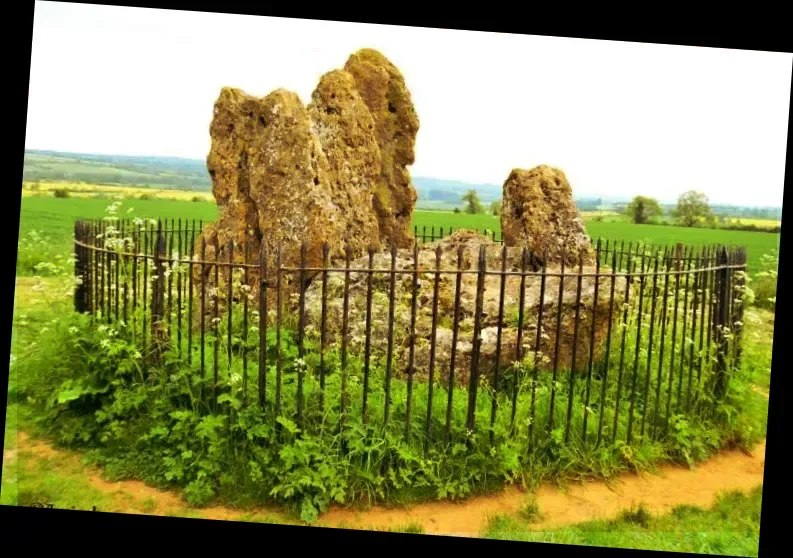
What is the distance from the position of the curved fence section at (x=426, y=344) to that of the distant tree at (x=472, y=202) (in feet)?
10.8

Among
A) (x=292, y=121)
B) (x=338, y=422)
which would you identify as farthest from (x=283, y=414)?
(x=292, y=121)

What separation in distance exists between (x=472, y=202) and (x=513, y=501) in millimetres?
7251

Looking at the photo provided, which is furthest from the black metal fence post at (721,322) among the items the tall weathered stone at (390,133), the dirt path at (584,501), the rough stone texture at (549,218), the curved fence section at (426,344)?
the tall weathered stone at (390,133)

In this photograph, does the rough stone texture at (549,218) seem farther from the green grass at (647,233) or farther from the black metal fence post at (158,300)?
the black metal fence post at (158,300)

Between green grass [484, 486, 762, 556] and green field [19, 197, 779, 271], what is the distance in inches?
103

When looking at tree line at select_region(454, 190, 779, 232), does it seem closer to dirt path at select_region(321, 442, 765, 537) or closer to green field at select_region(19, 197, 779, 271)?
green field at select_region(19, 197, 779, 271)

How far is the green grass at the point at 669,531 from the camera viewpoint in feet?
19.3

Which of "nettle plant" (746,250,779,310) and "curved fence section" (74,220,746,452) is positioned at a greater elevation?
"nettle plant" (746,250,779,310)

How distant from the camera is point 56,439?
21.3 feet

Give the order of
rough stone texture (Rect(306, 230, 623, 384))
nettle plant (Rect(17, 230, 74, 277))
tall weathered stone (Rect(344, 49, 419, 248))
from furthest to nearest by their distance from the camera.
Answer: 1. tall weathered stone (Rect(344, 49, 419, 248))
2. rough stone texture (Rect(306, 230, 623, 384))
3. nettle plant (Rect(17, 230, 74, 277))

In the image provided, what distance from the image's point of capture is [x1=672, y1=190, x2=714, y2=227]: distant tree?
25.6 feet

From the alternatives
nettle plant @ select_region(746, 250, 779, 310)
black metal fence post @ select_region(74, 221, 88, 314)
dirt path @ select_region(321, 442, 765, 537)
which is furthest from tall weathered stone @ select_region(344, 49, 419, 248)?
dirt path @ select_region(321, 442, 765, 537)

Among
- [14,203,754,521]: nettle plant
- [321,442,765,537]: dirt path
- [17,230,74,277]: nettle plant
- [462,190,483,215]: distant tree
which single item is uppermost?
[462,190,483,215]: distant tree

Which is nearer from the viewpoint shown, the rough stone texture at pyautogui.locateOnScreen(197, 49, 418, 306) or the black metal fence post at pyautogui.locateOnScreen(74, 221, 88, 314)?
the black metal fence post at pyautogui.locateOnScreen(74, 221, 88, 314)
